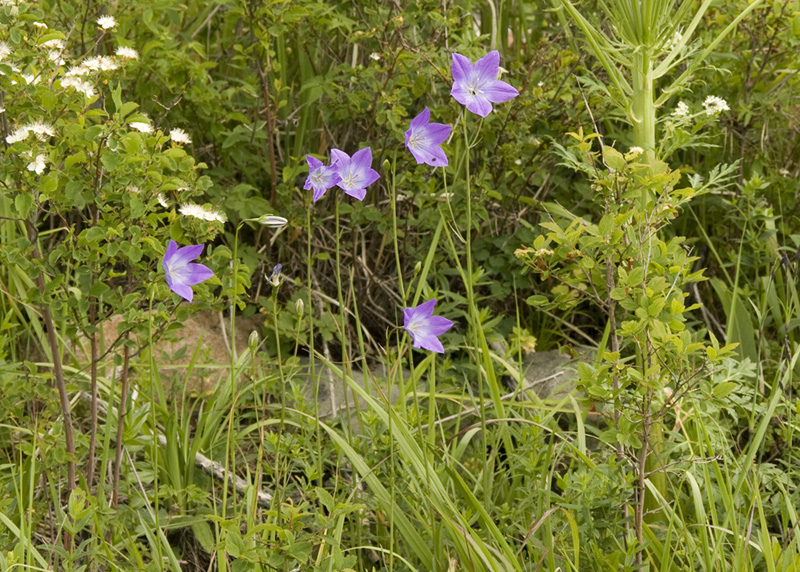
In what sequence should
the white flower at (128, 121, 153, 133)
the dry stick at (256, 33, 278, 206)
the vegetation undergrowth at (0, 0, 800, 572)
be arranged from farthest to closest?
1. the dry stick at (256, 33, 278, 206)
2. the white flower at (128, 121, 153, 133)
3. the vegetation undergrowth at (0, 0, 800, 572)

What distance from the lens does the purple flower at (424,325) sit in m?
A: 1.43

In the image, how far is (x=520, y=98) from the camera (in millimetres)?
2623

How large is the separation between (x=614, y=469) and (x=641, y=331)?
1.08ft

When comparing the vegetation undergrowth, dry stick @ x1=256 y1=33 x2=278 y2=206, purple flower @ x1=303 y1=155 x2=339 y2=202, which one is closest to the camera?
purple flower @ x1=303 y1=155 x2=339 y2=202

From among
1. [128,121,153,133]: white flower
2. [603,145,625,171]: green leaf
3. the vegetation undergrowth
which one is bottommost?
the vegetation undergrowth

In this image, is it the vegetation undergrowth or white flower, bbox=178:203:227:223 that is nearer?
the vegetation undergrowth

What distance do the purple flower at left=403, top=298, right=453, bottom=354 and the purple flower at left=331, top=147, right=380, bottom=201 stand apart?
23 cm

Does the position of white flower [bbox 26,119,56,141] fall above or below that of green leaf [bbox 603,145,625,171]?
above

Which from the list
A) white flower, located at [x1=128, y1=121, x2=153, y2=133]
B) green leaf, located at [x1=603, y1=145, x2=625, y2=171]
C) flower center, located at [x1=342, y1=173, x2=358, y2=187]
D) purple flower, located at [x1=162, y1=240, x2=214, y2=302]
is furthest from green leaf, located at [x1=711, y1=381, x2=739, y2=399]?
white flower, located at [x1=128, y1=121, x2=153, y2=133]

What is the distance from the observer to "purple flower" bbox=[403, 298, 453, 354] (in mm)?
1430

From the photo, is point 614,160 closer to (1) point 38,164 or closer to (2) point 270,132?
(1) point 38,164

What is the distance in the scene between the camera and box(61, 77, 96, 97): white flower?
1.74m

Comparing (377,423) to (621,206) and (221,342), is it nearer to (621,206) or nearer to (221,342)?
(621,206)

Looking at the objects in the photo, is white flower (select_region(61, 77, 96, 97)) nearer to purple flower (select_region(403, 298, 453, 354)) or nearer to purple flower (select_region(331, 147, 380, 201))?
purple flower (select_region(331, 147, 380, 201))
